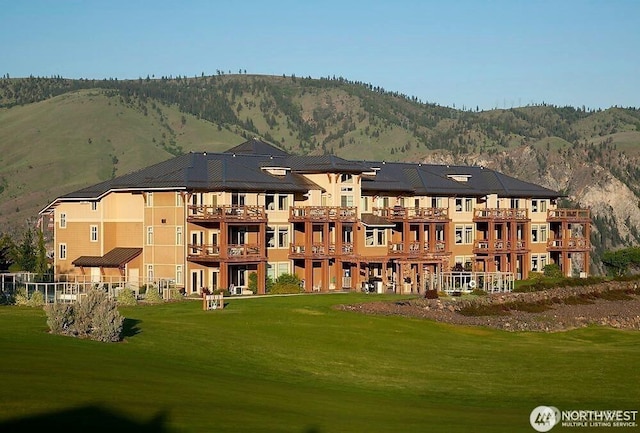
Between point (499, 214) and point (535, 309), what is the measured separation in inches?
883

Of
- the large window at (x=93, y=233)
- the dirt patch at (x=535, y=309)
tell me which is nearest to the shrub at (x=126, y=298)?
the dirt patch at (x=535, y=309)

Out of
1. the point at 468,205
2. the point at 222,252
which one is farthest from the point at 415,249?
the point at 222,252

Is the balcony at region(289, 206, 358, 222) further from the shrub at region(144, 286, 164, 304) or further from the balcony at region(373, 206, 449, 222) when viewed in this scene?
the shrub at region(144, 286, 164, 304)

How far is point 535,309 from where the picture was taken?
69.6 meters

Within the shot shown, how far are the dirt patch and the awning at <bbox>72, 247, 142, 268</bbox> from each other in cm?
1917

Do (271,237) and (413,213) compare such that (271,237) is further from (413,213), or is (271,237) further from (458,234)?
(458,234)

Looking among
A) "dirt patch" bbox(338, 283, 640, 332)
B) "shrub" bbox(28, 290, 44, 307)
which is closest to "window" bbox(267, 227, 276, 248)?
"dirt patch" bbox(338, 283, 640, 332)

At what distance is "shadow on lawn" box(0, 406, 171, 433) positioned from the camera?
22.1m

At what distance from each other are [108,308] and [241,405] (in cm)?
1436

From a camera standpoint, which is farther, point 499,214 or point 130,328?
point 499,214

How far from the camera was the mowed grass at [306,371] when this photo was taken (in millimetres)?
26250

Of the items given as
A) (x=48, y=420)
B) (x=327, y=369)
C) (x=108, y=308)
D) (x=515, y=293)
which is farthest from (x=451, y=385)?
(x=515, y=293)

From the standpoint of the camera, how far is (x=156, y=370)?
1300 inches

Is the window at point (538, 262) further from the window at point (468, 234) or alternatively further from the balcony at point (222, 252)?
the balcony at point (222, 252)
